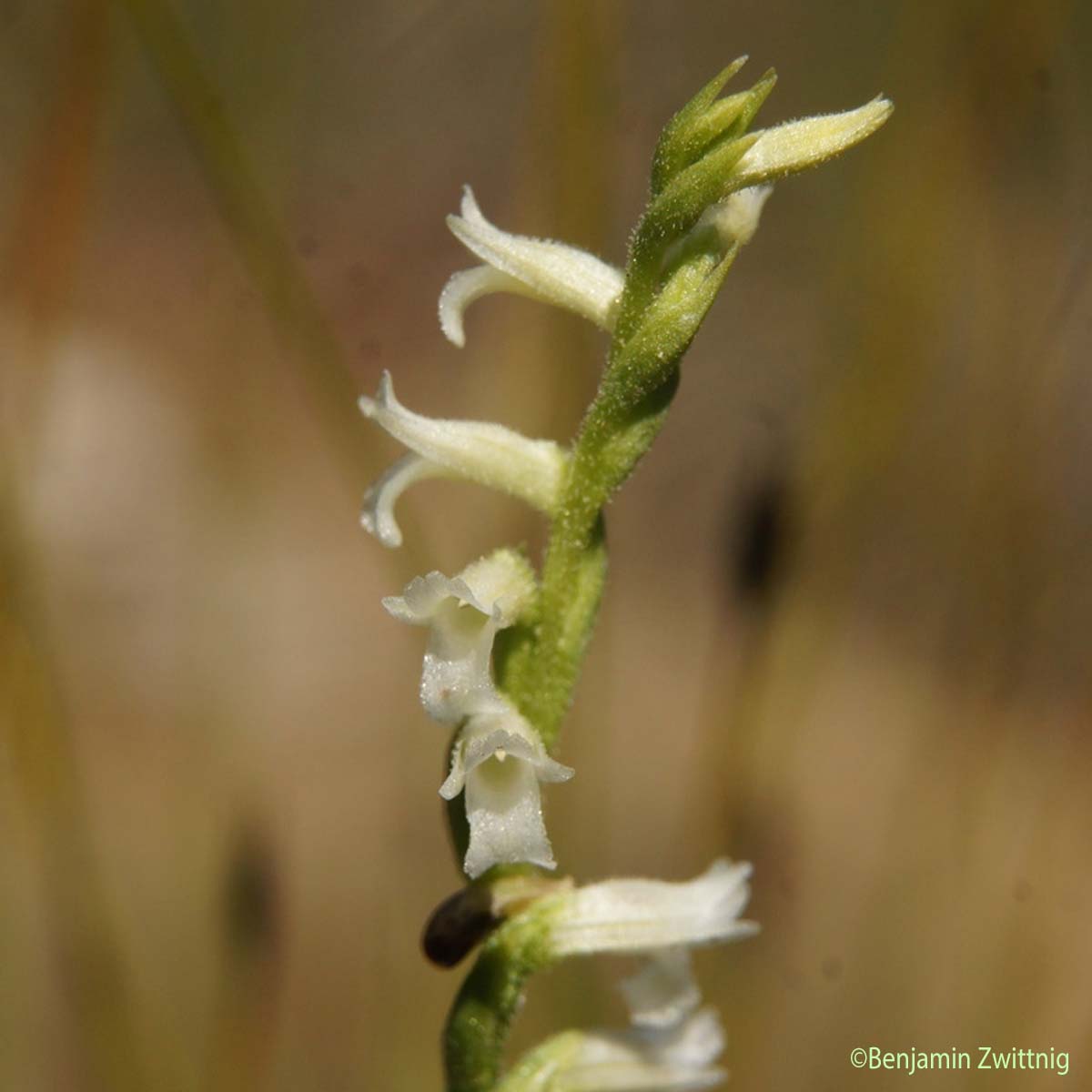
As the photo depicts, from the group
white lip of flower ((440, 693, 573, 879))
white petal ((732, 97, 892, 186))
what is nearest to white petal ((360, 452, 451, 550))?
white lip of flower ((440, 693, 573, 879))

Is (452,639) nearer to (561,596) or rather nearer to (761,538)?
(561,596)

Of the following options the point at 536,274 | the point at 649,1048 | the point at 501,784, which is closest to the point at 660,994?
the point at 649,1048

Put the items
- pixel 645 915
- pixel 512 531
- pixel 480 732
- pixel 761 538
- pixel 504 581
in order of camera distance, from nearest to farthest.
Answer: pixel 480 732
pixel 504 581
pixel 645 915
pixel 761 538
pixel 512 531

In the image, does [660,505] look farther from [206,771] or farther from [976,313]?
[206,771]

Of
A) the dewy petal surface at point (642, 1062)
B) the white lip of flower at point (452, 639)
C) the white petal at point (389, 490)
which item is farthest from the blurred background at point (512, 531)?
the white lip of flower at point (452, 639)

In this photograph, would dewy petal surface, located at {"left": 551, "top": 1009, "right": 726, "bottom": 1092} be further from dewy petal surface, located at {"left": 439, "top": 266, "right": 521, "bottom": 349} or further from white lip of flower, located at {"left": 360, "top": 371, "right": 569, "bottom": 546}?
dewy petal surface, located at {"left": 439, "top": 266, "right": 521, "bottom": 349}

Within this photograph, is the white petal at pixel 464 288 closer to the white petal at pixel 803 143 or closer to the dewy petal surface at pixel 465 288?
the dewy petal surface at pixel 465 288

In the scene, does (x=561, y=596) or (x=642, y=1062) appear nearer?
(x=561, y=596)
